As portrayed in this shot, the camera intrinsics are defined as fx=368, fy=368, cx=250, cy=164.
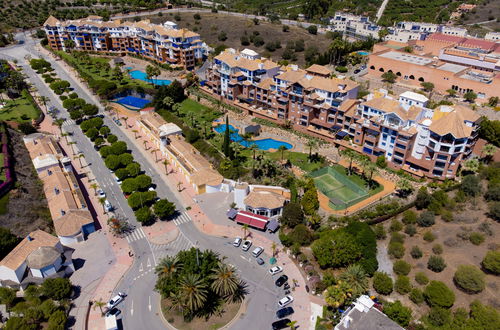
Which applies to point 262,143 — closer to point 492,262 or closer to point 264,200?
point 264,200

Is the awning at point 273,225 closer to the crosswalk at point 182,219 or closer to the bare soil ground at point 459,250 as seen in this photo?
the crosswalk at point 182,219

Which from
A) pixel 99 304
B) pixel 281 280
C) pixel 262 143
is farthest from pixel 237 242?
pixel 262 143

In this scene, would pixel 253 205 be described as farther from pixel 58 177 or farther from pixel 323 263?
pixel 58 177

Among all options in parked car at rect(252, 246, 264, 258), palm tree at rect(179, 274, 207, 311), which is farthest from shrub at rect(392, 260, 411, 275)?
palm tree at rect(179, 274, 207, 311)

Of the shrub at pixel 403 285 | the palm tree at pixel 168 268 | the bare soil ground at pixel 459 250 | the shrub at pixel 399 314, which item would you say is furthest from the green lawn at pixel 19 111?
the shrub at pixel 399 314

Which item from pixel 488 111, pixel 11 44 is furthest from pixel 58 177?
pixel 11 44
